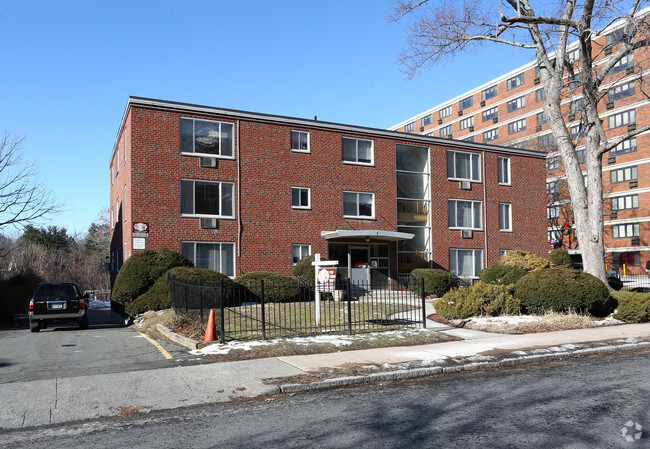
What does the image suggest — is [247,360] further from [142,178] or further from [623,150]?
[623,150]

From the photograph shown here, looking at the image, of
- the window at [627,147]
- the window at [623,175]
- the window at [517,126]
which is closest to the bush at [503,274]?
the window at [623,175]

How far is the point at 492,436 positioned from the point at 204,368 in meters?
5.45

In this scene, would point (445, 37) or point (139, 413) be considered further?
point (445, 37)

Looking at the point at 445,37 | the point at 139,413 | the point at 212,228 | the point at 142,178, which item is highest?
the point at 445,37

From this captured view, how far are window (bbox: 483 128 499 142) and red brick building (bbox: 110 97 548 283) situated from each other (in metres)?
38.1

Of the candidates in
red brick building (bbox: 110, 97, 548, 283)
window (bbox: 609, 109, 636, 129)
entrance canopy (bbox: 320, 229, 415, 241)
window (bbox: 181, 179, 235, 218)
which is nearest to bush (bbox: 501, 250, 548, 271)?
red brick building (bbox: 110, 97, 548, 283)

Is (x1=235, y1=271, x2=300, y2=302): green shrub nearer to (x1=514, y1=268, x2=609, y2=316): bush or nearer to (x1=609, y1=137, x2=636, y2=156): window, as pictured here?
(x1=514, y1=268, x2=609, y2=316): bush

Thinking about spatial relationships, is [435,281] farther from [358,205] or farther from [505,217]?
[505,217]

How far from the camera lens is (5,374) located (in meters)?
9.28

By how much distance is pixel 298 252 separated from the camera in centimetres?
2559

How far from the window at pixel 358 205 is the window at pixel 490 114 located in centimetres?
4801

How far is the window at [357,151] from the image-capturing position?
27578 millimetres

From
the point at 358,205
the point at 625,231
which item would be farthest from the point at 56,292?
the point at 625,231

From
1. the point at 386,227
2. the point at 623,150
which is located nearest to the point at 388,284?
the point at 386,227
